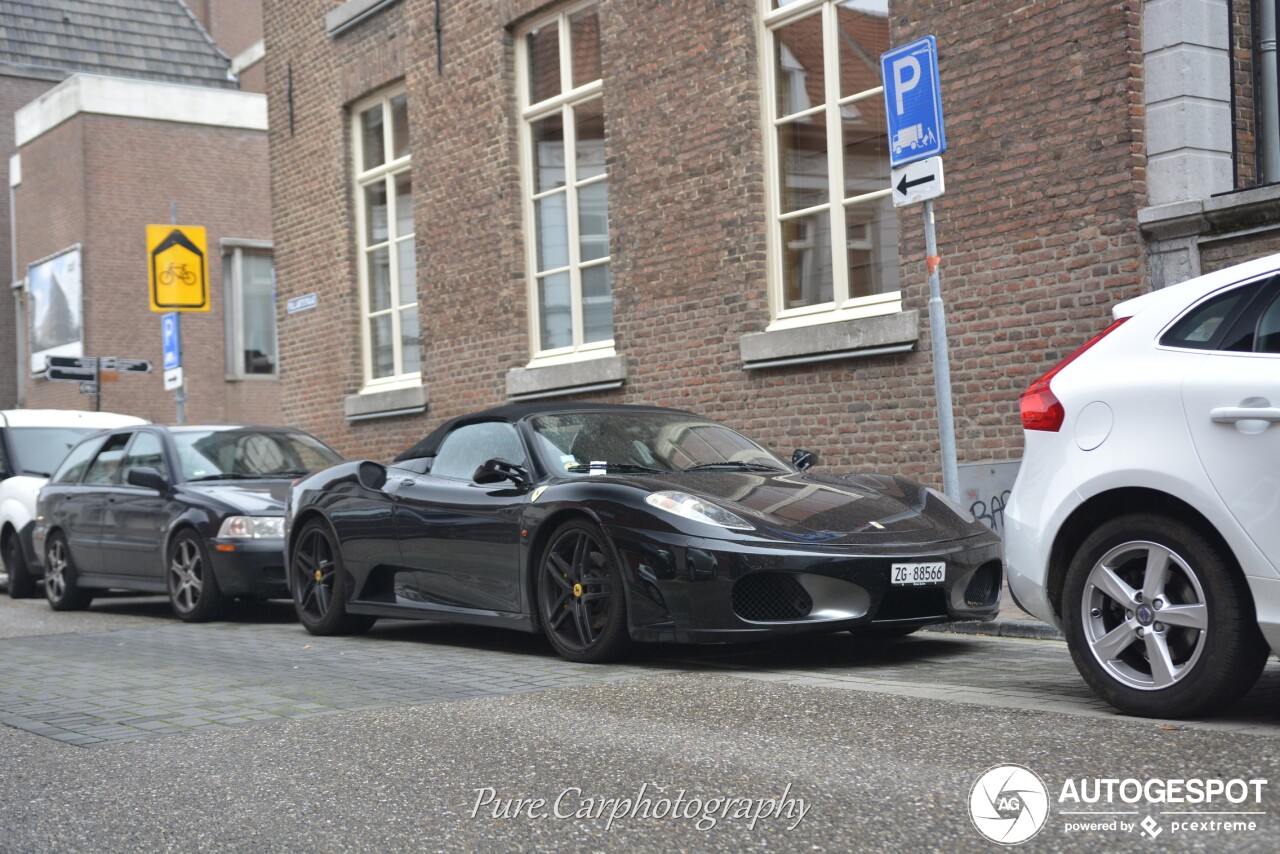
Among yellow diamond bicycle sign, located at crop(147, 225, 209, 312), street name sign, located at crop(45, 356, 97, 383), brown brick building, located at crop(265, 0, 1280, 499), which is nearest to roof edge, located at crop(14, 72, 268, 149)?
brown brick building, located at crop(265, 0, 1280, 499)

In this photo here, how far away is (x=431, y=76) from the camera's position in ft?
56.0

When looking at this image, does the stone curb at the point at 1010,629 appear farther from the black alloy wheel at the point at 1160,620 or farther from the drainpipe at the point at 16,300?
the drainpipe at the point at 16,300

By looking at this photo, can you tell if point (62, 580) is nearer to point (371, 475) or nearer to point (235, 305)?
point (371, 475)

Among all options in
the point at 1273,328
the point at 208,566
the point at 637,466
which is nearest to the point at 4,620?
the point at 208,566

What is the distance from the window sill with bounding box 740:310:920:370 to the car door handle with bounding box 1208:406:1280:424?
6.42 meters

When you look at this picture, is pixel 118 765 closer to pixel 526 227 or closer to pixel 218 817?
pixel 218 817

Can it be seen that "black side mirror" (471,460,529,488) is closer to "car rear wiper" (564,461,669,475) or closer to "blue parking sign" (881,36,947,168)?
"car rear wiper" (564,461,669,475)

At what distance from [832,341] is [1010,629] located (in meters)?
4.34

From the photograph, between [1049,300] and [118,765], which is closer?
[118,765]

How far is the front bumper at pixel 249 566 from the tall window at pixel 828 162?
15.1ft

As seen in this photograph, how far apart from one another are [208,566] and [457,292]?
651 centimetres

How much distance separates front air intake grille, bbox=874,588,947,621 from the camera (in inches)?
273

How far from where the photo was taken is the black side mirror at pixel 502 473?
25.9 ft

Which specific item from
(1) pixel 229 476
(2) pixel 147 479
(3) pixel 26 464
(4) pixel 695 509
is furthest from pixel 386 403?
(4) pixel 695 509
